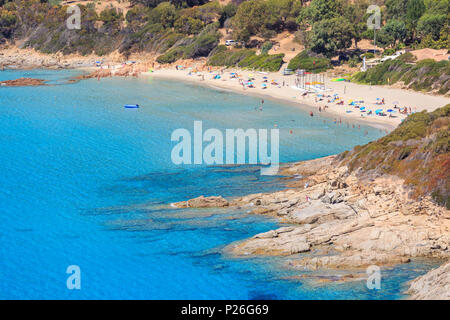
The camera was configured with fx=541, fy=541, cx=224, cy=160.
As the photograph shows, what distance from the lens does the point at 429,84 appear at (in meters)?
79.0

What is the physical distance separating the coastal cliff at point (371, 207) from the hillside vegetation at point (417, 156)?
65 mm

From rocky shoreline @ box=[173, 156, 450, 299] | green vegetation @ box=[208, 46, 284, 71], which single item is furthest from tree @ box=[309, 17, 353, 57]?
rocky shoreline @ box=[173, 156, 450, 299]

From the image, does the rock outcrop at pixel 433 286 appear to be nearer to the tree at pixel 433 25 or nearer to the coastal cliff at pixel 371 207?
the coastal cliff at pixel 371 207

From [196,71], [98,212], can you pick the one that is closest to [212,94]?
[196,71]

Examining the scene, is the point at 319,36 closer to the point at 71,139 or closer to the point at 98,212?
the point at 71,139

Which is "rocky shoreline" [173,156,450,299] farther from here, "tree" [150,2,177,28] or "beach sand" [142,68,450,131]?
"tree" [150,2,177,28]

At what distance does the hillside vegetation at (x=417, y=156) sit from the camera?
35812 millimetres

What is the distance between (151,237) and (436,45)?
73.6 m

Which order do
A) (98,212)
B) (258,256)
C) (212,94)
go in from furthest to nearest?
(212,94) < (98,212) < (258,256)

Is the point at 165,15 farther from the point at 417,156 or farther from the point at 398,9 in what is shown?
the point at 417,156

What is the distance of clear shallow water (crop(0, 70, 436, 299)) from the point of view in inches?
1197

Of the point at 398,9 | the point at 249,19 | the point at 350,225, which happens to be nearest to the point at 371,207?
the point at 350,225

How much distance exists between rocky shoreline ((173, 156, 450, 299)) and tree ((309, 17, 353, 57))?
66.6 meters

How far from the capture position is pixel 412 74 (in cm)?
8369
